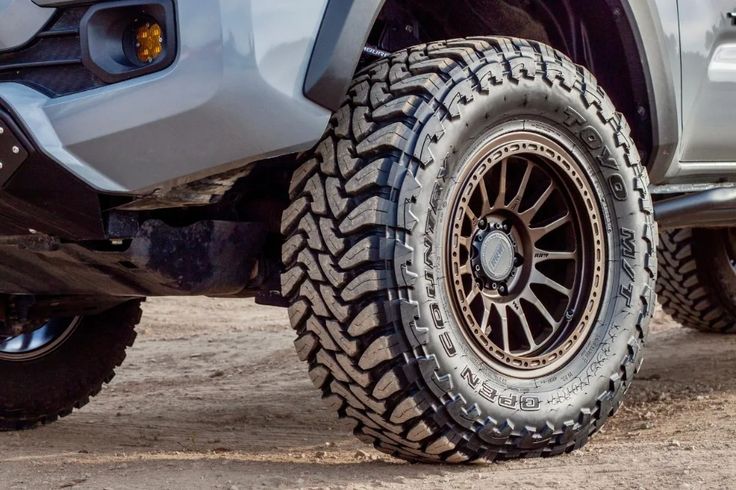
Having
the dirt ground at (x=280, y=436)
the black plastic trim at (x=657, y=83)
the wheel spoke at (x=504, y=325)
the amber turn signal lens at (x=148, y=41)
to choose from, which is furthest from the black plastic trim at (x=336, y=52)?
the black plastic trim at (x=657, y=83)

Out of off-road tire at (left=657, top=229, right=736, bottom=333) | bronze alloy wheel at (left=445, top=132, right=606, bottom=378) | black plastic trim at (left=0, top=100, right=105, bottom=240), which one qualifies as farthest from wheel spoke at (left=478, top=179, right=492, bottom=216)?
off-road tire at (left=657, top=229, right=736, bottom=333)

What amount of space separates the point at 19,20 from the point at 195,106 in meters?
0.54

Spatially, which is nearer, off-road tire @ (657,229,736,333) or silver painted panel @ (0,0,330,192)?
silver painted panel @ (0,0,330,192)

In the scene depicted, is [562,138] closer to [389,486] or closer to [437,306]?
[437,306]

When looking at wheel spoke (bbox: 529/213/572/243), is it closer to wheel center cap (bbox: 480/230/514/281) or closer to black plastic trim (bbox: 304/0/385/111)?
wheel center cap (bbox: 480/230/514/281)

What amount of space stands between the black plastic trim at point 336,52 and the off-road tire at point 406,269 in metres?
0.13

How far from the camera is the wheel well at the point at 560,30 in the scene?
12.5 feet

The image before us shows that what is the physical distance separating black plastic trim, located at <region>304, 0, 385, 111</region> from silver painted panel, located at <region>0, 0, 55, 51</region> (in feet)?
2.21

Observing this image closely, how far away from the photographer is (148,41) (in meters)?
2.94

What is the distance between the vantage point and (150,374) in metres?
6.43

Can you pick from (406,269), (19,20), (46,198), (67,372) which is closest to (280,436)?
(67,372)

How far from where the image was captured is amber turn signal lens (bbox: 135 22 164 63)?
292cm

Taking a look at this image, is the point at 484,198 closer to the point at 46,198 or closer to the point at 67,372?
the point at 46,198

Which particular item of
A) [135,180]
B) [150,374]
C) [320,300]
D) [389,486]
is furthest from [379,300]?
[150,374]
